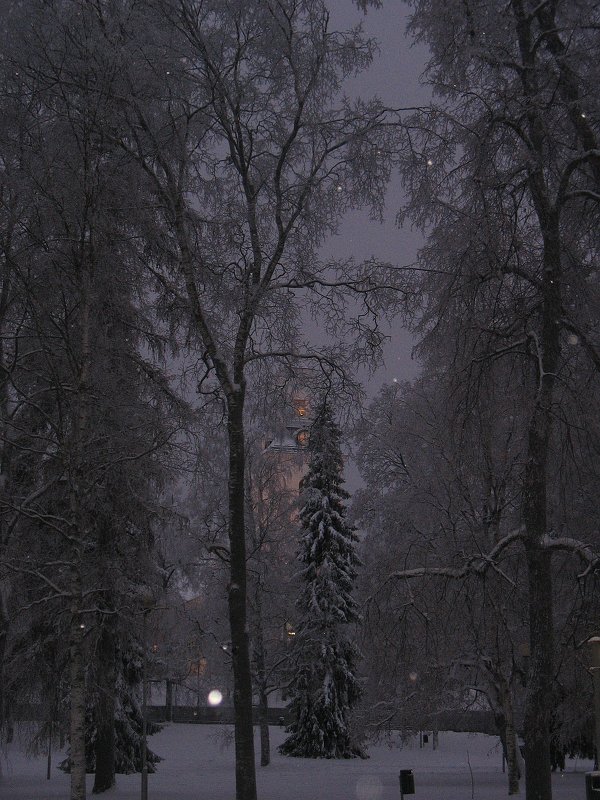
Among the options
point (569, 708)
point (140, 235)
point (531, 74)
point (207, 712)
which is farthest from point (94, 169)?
point (207, 712)

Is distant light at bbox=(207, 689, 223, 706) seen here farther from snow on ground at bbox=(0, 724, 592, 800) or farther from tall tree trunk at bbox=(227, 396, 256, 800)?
tall tree trunk at bbox=(227, 396, 256, 800)

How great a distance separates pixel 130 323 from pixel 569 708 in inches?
424

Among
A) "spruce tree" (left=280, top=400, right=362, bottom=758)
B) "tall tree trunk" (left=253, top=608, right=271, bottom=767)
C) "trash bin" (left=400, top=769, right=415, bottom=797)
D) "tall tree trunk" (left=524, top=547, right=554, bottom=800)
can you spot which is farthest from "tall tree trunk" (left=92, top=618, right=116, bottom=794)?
"spruce tree" (left=280, top=400, right=362, bottom=758)

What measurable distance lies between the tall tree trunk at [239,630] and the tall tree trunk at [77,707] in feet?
6.64

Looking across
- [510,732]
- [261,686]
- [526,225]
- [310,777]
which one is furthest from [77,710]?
[261,686]

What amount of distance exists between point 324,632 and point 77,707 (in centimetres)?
2134

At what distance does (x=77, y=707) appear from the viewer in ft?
34.1

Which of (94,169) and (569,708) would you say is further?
(569,708)

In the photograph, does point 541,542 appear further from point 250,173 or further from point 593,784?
point 250,173

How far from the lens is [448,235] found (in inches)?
446

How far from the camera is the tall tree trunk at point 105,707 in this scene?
51.8 feet

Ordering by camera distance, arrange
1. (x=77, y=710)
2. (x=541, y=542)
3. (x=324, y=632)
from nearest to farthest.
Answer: (x=541, y=542) < (x=77, y=710) < (x=324, y=632)

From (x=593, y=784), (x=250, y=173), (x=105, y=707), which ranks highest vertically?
(x=250, y=173)

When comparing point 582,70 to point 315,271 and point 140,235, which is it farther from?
point 140,235
